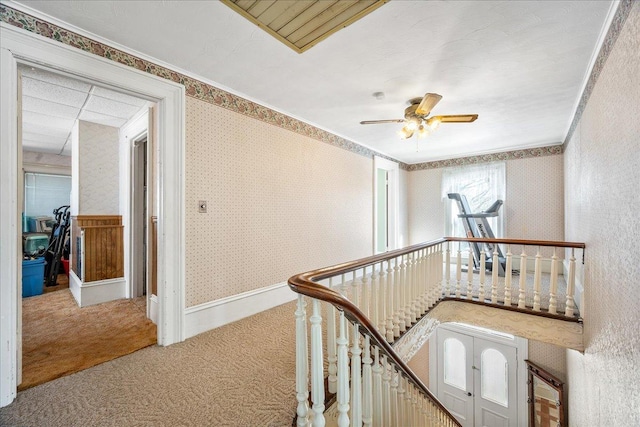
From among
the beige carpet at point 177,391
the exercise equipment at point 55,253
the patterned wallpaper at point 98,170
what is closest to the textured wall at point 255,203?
the beige carpet at point 177,391

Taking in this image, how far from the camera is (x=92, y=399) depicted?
1.59 m

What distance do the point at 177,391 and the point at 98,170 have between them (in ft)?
10.9

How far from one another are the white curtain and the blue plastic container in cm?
710

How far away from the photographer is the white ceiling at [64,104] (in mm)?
2557

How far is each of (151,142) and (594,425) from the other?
4.76 metres

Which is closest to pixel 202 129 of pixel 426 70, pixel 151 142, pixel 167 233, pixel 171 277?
pixel 151 142

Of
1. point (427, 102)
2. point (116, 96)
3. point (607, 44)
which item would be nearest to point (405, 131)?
point (427, 102)

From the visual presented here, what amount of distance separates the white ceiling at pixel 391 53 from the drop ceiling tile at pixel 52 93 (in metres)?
1.28

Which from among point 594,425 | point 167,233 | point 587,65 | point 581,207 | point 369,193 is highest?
point 587,65

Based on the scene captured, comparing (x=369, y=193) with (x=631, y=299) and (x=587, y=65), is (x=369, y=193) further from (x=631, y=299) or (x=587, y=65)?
(x=631, y=299)

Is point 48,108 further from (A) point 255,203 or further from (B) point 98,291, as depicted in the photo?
(A) point 255,203

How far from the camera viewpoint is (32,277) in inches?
145

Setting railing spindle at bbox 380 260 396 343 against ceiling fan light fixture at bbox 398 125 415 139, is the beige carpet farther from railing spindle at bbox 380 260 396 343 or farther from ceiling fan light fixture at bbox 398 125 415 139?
ceiling fan light fixture at bbox 398 125 415 139

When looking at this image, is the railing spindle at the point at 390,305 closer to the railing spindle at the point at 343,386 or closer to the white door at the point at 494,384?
the railing spindle at the point at 343,386
